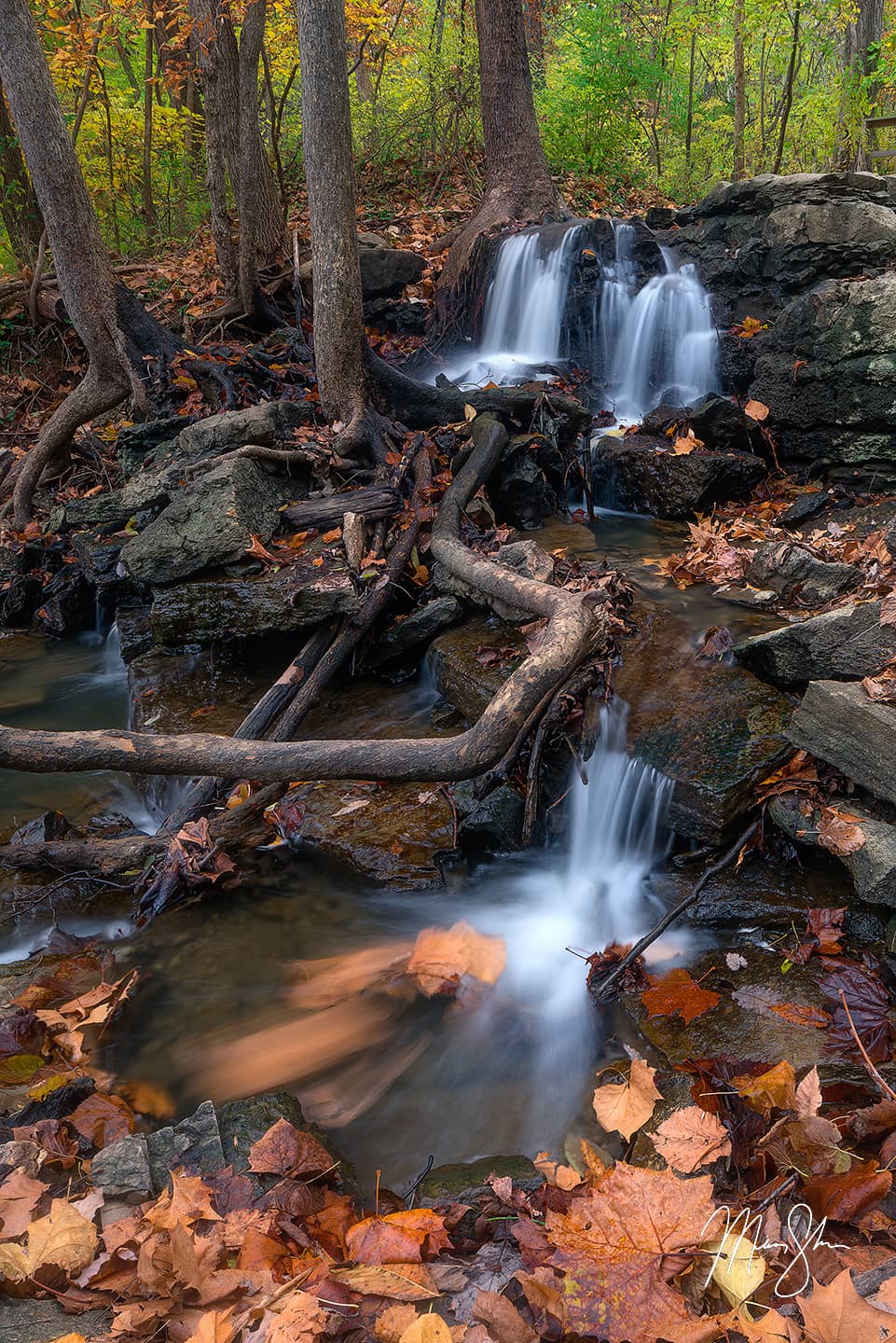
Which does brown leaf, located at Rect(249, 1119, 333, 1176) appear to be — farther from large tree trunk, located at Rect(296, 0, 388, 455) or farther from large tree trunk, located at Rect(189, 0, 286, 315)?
large tree trunk, located at Rect(189, 0, 286, 315)

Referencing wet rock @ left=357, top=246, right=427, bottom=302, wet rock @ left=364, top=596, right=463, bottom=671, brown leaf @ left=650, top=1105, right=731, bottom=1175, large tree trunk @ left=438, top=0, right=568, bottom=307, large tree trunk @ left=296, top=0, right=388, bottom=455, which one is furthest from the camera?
large tree trunk @ left=438, top=0, right=568, bottom=307

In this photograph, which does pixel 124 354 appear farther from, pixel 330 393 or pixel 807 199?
pixel 807 199

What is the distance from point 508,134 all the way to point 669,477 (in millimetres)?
7874

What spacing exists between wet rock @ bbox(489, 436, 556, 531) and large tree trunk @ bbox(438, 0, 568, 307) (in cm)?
579

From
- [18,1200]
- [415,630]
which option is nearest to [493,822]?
[415,630]

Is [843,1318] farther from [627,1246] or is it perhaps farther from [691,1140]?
[691,1140]

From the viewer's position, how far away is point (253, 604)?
5.67 meters

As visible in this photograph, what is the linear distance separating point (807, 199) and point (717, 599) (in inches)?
242

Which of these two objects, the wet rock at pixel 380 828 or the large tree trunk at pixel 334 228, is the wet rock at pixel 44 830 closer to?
the wet rock at pixel 380 828

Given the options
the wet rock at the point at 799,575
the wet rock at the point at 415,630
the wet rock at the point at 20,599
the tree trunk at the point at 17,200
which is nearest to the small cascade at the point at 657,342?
the wet rock at the point at 799,575

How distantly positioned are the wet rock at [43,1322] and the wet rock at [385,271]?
1148cm

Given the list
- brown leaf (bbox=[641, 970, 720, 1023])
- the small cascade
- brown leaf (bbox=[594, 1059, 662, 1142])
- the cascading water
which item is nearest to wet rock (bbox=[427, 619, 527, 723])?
brown leaf (bbox=[641, 970, 720, 1023])

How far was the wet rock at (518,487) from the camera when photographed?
7.33m

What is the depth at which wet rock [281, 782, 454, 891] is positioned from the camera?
14.5 ft
